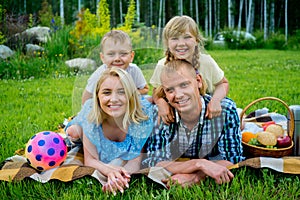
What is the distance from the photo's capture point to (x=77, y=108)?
3.50 meters

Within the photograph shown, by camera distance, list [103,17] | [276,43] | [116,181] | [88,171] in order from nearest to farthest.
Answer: [116,181] < [88,171] < [103,17] < [276,43]

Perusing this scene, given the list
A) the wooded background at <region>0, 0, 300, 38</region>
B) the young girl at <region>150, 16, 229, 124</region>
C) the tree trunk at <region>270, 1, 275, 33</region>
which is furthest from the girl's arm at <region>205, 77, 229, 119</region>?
the tree trunk at <region>270, 1, 275, 33</region>

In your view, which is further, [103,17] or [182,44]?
[103,17]

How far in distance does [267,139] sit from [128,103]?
117 centimetres

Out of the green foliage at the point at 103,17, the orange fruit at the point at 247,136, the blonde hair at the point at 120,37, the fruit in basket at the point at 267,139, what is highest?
the green foliage at the point at 103,17

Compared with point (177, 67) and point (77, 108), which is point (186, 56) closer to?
point (177, 67)

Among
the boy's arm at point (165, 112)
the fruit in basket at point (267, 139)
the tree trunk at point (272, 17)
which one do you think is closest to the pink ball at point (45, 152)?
the boy's arm at point (165, 112)

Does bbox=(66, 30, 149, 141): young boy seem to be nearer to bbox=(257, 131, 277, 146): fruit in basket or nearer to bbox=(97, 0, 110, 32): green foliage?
bbox=(257, 131, 277, 146): fruit in basket

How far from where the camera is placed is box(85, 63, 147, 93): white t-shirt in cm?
326

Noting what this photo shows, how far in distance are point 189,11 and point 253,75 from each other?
16.7 m

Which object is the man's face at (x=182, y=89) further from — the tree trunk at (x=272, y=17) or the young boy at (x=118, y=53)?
the tree trunk at (x=272, y=17)

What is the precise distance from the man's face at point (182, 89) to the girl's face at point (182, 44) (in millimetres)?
272

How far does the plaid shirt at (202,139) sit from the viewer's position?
10.3 ft

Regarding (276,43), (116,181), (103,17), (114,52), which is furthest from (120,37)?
(276,43)
